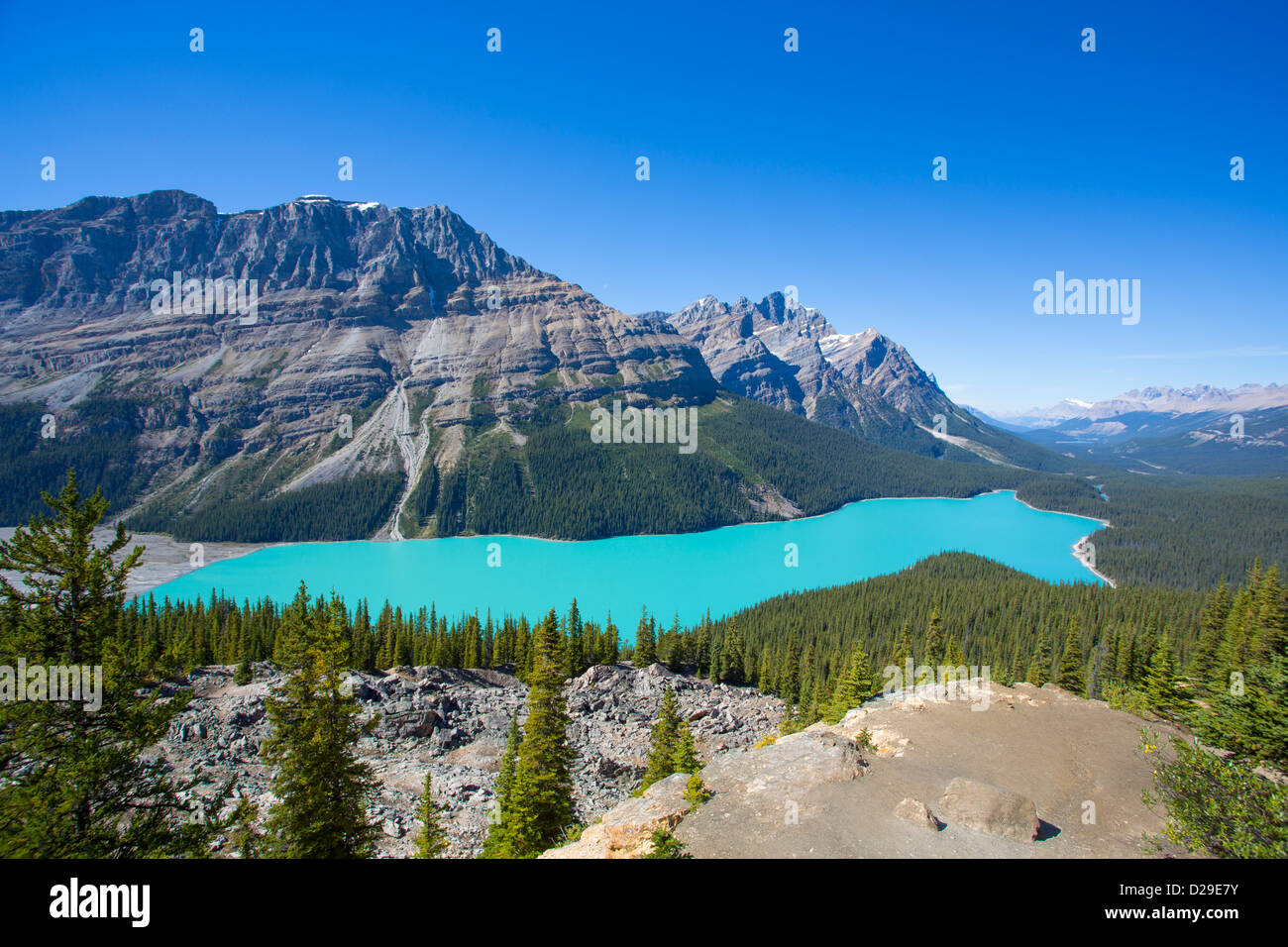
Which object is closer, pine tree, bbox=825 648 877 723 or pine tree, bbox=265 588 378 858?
pine tree, bbox=265 588 378 858

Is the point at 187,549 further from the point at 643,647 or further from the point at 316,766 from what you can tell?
the point at 316,766

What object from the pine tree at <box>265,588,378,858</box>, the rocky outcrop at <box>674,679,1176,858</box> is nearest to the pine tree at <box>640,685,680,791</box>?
the rocky outcrop at <box>674,679,1176,858</box>

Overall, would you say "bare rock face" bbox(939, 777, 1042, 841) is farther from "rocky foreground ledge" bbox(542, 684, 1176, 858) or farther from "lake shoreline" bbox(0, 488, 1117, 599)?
"lake shoreline" bbox(0, 488, 1117, 599)

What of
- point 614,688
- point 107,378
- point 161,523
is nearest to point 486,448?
point 161,523

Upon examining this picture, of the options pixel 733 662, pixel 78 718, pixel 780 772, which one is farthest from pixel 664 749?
pixel 733 662

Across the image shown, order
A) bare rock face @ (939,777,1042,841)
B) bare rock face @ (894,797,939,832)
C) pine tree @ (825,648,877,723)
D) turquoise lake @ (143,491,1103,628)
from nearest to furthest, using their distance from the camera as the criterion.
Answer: bare rock face @ (939,777,1042,841) → bare rock face @ (894,797,939,832) → pine tree @ (825,648,877,723) → turquoise lake @ (143,491,1103,628)
